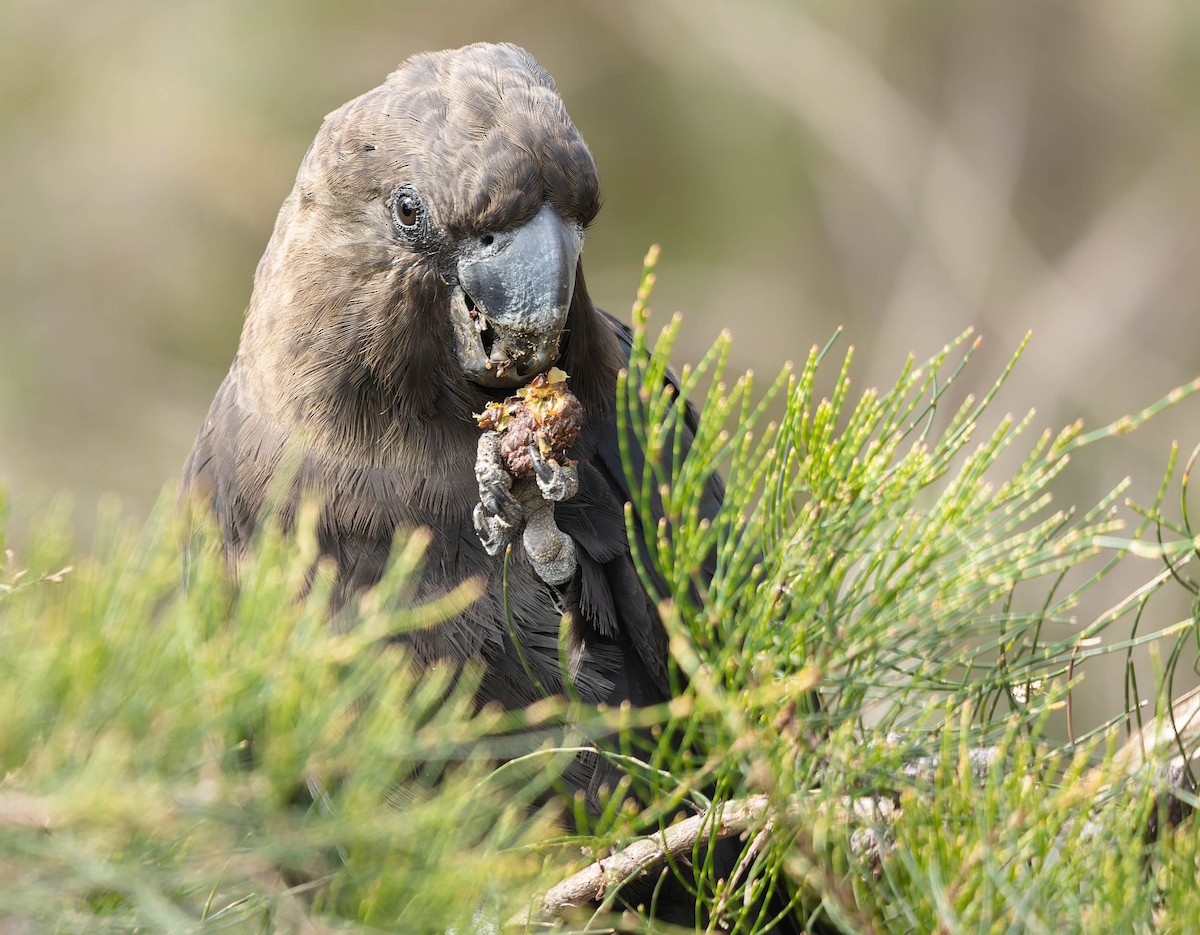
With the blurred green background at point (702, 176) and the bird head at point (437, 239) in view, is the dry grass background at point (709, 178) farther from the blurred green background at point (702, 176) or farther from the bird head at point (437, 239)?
the bird head at point (437, 239)

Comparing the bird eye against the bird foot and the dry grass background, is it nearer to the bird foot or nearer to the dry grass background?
the bird foot

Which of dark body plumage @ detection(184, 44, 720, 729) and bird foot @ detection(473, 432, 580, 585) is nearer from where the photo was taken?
bird foot @ detection(473, 432, 580, 585)

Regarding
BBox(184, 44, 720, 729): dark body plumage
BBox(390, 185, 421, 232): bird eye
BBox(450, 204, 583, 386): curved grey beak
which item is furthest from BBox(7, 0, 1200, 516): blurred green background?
BBox(450, 204, 583, 386): curved grey beak

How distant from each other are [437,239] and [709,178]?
5.30 m

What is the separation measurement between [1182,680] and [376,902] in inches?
244

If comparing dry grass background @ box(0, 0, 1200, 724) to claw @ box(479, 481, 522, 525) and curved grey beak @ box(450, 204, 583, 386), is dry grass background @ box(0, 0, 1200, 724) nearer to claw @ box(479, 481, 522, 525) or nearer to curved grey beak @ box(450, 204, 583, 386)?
curved grey beak @ box(450, 204, 583, 386)

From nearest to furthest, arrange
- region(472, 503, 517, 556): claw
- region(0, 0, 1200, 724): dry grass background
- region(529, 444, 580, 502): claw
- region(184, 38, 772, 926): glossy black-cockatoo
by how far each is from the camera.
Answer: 1. region(529, 444, 580, 502): claw
2. region(184, 38, 772, 926): glossy black-cockatoo
3. region(472, 503, 517, 556): claw
4. region(0, 0, 1200, 724): dry grass background

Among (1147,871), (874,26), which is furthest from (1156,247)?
(1147,871)

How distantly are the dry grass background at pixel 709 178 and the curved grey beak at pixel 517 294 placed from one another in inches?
173

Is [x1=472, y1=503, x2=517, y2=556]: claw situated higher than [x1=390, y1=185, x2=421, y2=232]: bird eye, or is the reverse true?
[x1=390, y1=185, x2=421, y2=232]: bird eye

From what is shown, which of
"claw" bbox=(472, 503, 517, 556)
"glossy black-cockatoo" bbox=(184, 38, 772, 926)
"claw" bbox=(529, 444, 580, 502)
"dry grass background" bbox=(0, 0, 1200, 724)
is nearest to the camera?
"claw" bbox=(529, 444, 580, 502)

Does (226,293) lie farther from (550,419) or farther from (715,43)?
(550,419)

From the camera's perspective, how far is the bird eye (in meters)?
2.48

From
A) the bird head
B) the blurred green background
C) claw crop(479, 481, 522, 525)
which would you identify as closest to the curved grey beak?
the bird head
